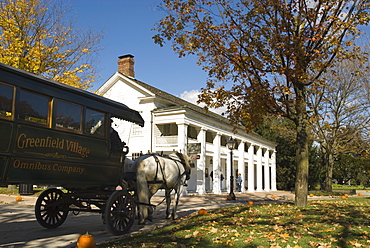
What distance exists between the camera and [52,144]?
21.8 feet

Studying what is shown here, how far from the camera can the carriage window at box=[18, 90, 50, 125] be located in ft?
20.1

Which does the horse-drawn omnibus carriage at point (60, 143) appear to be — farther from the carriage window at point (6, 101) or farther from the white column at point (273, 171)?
the white column at point (273, 171)

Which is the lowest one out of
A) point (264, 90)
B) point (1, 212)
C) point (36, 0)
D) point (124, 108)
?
point (1, 212)

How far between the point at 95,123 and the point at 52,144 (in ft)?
4.61

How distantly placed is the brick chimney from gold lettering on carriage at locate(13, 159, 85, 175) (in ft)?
84.9

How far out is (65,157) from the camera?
690cm

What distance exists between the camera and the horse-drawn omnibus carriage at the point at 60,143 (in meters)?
5.90

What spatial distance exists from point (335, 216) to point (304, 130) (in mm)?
4385

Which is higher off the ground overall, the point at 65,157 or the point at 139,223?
the point at 65,157

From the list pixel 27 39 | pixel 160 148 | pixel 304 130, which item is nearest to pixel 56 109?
pixel 304 130

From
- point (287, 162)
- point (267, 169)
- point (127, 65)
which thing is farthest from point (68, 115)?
point (287, 162)

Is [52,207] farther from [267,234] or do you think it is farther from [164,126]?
[164,126]

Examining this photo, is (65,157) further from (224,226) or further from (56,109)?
(224,226)

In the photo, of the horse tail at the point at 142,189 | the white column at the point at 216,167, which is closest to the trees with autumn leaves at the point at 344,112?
the white column at the point at 216,167
